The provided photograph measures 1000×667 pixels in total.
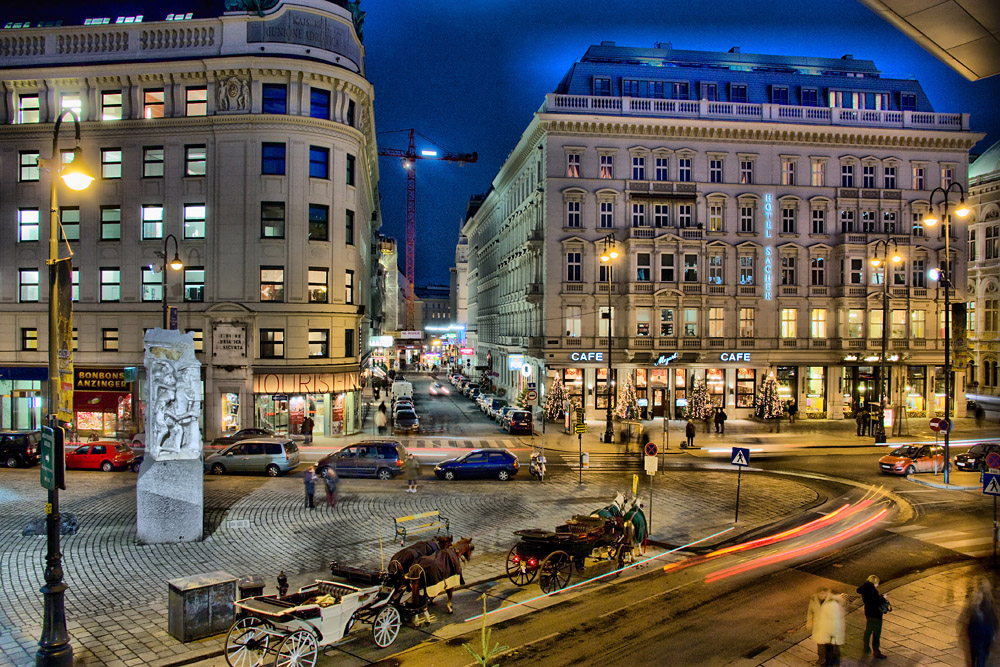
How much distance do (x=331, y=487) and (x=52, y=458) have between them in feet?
37.4

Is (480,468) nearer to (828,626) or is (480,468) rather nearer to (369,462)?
(369,462)

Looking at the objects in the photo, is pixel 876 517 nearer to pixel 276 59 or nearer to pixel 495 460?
pixel 495 460

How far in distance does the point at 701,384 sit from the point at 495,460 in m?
22.6

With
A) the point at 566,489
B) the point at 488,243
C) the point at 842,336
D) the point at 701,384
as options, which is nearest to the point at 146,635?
the point at 566,489

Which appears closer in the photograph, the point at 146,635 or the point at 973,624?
the point at 973,624

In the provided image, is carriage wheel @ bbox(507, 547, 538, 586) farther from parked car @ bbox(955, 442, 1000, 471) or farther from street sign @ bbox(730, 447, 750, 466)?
parked car @ bbox(955, 442, 1000, 471)

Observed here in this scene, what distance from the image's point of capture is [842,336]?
159 feet

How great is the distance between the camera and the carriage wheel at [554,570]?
48.4ft

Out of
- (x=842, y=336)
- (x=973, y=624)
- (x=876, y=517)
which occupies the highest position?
(x=842, y=336)

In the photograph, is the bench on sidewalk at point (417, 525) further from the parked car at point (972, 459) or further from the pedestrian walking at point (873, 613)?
the parked car at point (972, 459)

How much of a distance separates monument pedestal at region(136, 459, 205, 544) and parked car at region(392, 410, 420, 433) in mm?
22184

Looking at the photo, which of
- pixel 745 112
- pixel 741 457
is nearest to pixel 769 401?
pixel 745 112

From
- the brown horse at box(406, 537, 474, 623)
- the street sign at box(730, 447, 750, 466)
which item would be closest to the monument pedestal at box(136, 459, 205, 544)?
the brown horse at box(406, 537, 474, 623)

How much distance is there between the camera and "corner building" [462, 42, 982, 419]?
1828 inches
